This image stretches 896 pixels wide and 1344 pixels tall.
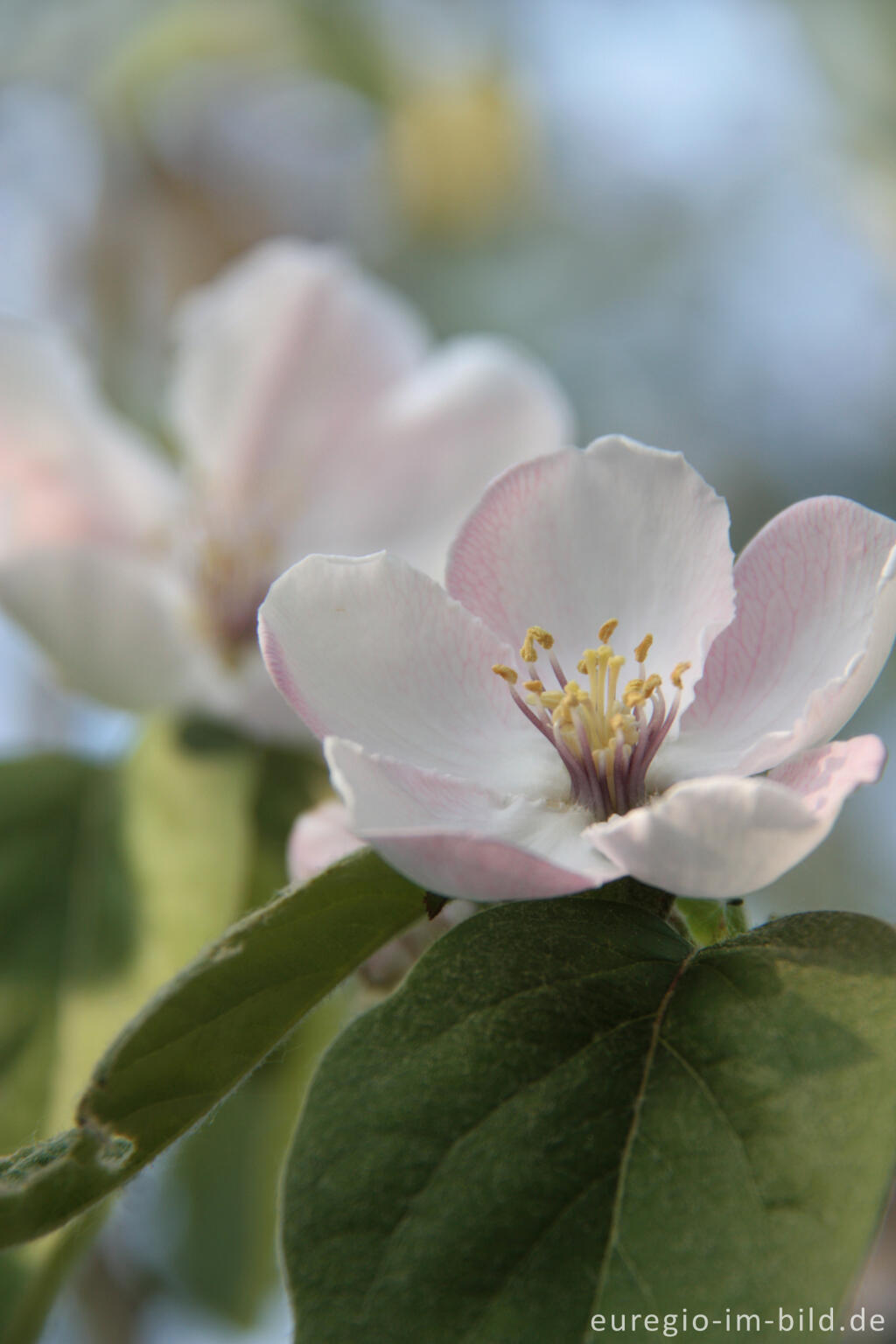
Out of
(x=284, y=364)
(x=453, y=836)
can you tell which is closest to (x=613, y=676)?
(x=453, y=836)

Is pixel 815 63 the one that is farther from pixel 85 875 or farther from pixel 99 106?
pixel 85 875

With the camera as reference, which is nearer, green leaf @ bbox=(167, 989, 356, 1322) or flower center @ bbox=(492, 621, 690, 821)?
flower center @ bbox=(492, 621, 690, 821)

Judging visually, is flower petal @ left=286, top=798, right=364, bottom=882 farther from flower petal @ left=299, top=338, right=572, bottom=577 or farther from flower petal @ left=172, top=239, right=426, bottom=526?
flower petal @ left=172, top=239, right=426, bottom=526

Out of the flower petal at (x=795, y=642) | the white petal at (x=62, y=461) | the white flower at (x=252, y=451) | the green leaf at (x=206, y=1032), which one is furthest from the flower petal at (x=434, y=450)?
the green leaf at (x=206, y=1032)

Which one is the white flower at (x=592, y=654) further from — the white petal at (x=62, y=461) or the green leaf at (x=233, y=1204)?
the green leaf at (x=233, y=1204)

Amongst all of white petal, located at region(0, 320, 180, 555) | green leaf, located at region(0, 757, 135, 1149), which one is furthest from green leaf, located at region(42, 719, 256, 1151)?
white petal, located at region(0, 320, 180, 555)
